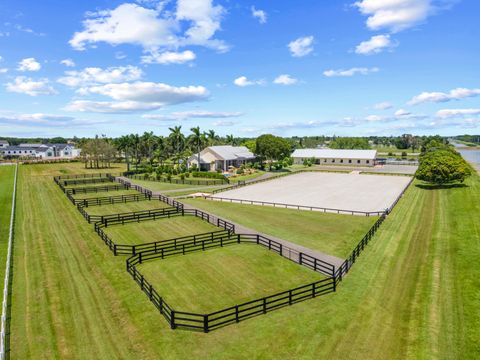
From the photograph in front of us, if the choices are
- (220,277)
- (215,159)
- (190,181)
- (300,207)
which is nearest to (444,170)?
(300,207)

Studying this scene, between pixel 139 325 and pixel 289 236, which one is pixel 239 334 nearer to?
pixel 139 325

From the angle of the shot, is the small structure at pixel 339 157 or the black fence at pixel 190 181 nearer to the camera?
the black fence at pixel 190 181

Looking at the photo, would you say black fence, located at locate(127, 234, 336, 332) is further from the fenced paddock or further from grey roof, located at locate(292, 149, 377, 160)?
grey roof, located at locate(292, 149, 377, 160)

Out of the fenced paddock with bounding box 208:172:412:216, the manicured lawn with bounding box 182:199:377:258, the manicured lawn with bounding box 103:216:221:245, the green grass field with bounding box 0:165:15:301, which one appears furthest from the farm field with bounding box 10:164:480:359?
the fenced paddock with bounding box 208:172:412:216

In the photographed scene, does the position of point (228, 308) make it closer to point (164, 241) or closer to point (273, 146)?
point (164, 241)

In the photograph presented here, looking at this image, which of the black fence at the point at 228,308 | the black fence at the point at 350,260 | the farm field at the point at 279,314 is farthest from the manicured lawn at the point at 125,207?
the black fence at the point at 350,260

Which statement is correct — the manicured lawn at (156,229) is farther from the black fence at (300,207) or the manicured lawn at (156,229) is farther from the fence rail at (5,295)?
the black fence at (300,207)

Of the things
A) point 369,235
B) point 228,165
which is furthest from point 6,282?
point 228,165
